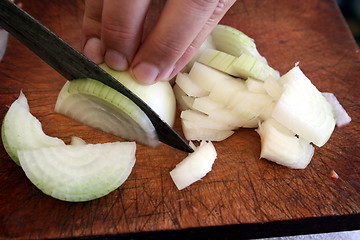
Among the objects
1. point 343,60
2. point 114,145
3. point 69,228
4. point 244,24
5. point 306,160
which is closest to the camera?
point 69,228

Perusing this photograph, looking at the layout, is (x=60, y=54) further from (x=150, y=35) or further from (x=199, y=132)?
(x=199, y=132)

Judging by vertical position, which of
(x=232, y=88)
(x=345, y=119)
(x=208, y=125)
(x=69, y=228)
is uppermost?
(x=345, y=119)

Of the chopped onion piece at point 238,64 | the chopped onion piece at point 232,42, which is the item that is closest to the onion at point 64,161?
the chopped onion piece at point 238,64

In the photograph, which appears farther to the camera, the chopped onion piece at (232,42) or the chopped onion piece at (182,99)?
the chopped onion piece at (232,42)

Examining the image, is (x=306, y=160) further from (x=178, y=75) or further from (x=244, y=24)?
(x=244, y=24)

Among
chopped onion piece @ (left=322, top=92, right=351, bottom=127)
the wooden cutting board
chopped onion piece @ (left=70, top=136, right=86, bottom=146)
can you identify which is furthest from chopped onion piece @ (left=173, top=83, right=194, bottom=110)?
chopped onion piece @ (left=322, top=92, right=351, bottom=127)

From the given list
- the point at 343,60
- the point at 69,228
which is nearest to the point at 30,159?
the point at 69,228

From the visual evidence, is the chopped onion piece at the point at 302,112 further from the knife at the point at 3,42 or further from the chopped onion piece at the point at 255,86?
the knife at the point at 3,42
